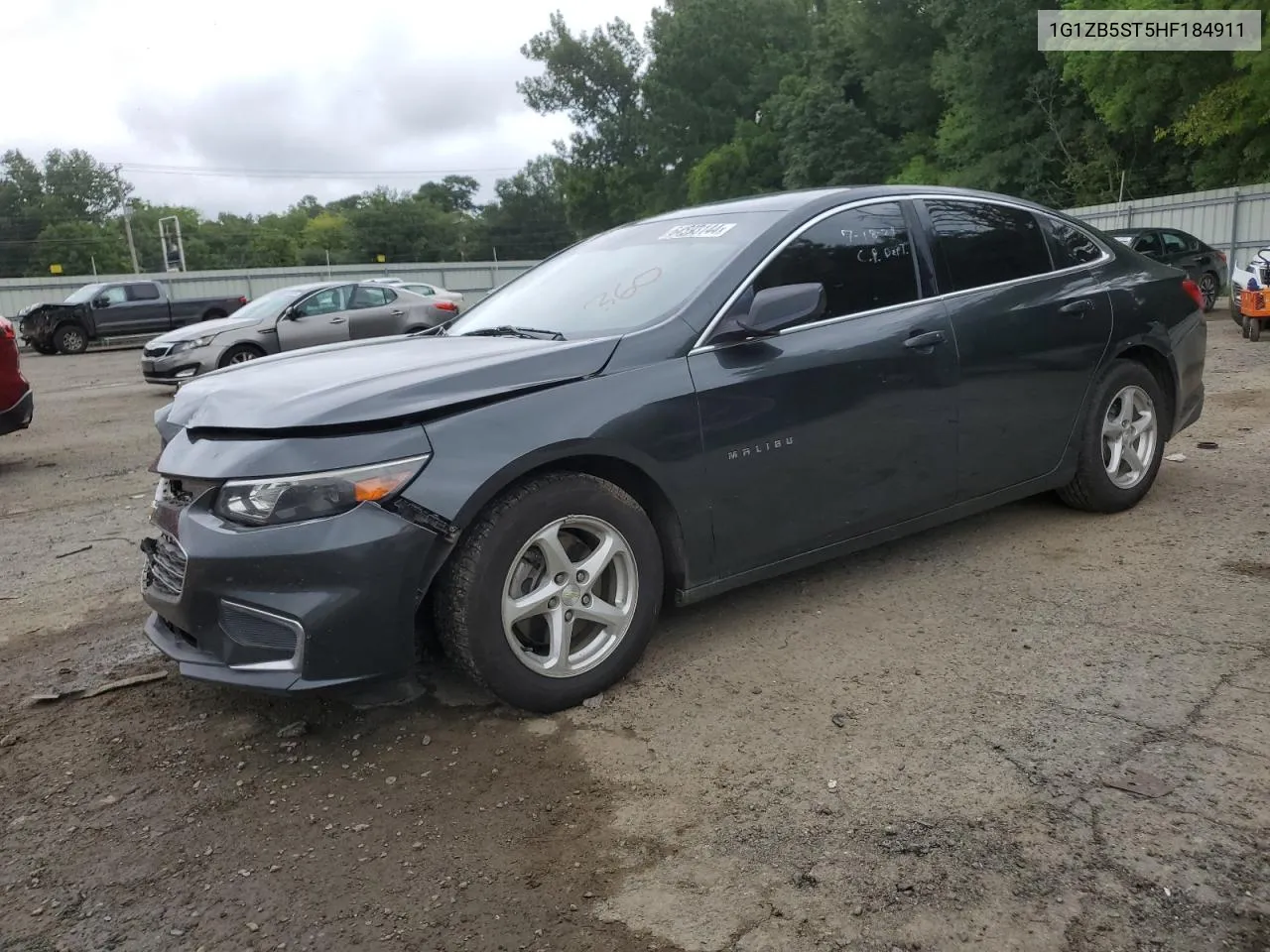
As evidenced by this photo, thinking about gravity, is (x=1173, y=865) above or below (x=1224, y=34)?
below

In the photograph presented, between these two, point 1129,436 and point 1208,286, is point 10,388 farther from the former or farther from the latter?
point 1208,286

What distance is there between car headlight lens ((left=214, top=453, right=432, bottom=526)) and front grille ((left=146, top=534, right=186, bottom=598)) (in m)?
0.33

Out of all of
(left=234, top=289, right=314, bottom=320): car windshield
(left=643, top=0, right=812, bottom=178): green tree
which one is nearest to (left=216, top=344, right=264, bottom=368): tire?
(left=234, top=289, right=314, bottom=320): car windshield

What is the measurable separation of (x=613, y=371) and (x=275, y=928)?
6.24 ft

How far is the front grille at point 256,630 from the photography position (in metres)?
2.90

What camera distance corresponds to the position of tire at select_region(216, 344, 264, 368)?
1333 cm

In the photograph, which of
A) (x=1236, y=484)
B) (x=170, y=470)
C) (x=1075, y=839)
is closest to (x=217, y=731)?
(x=170, y=470)

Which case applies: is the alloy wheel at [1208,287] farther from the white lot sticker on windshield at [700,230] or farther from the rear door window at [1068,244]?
the white lot sticker on windshield at [700,230]

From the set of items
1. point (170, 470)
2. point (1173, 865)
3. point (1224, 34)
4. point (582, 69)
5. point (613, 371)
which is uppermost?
point (582, 69)

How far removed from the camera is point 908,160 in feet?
162

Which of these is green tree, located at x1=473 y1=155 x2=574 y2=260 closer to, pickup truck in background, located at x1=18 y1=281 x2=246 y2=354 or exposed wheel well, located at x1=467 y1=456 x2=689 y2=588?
pickup truck in background, located at x1=18 y1=281 x2=246 y2=354

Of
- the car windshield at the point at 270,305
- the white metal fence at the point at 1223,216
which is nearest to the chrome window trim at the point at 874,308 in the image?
the car windshield at the point at 270,305

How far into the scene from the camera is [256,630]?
294 centimetres

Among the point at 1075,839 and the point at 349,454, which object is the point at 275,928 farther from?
the point at 1075,839
